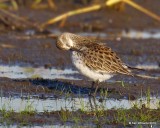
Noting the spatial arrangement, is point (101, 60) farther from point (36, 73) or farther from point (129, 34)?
point (129, 34)

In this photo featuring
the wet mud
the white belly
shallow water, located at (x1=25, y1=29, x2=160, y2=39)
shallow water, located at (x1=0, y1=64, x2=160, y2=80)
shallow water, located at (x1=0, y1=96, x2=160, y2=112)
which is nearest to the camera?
the wet mud

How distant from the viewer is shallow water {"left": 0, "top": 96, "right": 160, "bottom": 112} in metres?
9.45

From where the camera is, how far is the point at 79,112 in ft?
30.1

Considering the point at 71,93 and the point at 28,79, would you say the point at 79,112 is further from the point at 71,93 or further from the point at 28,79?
the point at 28,79

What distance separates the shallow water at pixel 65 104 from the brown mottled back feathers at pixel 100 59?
0.47m

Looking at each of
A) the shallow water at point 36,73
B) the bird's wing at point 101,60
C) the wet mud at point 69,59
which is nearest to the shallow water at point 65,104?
the wet mud at point 69,59

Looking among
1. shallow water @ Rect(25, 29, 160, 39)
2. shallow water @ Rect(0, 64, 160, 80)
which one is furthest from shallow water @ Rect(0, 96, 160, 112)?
shallow water @ Rect(25, 29, 160, 39)

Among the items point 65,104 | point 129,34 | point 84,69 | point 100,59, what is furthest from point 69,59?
point 129,34

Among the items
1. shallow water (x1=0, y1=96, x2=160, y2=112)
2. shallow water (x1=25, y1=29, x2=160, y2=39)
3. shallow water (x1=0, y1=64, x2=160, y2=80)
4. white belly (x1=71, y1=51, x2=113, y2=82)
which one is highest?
shallow water (x1=25, y1=29, x2=160, y2=39)

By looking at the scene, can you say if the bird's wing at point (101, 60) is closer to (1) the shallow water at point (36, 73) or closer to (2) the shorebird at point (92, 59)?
(2) the shorebird at point (92, 59)

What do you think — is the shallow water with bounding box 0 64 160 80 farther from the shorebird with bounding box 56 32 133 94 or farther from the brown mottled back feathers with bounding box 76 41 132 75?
the brown mottled back feathers with bounding box 76 41 132 75

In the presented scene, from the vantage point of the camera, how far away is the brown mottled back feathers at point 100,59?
10.3 meters

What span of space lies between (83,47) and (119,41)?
18.8 ft

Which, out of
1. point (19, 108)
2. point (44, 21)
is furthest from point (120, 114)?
point (44, 21)
